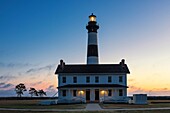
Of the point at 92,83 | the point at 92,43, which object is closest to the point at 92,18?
the point at 92,43

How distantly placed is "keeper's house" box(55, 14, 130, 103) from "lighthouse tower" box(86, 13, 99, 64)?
3053 millimetres

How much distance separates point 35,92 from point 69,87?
60358mm

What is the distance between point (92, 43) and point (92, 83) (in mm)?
7914

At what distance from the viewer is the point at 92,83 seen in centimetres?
4881

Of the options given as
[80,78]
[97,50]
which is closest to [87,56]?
[97,50]

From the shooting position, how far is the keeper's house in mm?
47688

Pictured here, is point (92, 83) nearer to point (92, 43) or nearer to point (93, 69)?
point (93, 69)

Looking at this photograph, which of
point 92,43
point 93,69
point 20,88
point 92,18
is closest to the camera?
point 93,69

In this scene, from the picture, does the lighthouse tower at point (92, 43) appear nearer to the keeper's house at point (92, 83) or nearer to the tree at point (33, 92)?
the keeper's house at point (92, 83)

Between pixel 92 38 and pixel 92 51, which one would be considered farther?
pixel 92 38

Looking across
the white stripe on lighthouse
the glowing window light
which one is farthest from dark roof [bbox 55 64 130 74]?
the glowing window light

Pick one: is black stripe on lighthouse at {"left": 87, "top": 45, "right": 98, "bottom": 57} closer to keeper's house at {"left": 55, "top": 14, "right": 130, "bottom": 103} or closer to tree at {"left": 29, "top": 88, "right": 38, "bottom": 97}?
keeper's house at {"left": 55, "top": 14, "right": 130, "bottom": 103}

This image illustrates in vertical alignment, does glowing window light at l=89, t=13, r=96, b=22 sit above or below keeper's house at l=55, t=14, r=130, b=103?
above

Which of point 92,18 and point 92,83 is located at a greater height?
point 92,18
